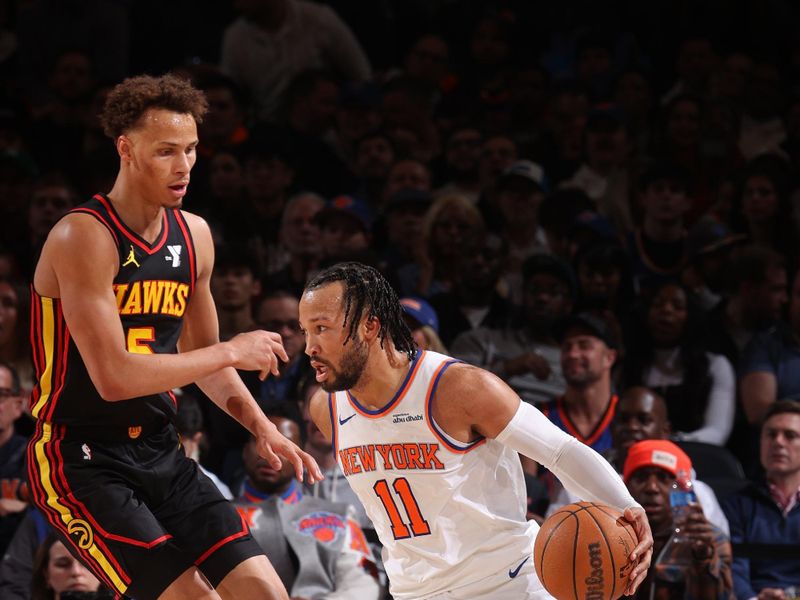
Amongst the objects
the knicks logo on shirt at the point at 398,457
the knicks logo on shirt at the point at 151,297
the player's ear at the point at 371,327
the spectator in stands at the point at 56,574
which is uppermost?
the knicks logo on shirt at the point at 151,297

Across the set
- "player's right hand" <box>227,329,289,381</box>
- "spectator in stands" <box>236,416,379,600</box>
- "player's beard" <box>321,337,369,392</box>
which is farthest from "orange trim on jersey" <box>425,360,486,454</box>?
"spectator in stands" <box>236,416,379,600</box>

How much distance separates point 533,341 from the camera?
24.1ft

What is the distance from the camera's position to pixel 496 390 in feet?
12.3

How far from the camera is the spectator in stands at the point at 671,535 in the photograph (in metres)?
5.45

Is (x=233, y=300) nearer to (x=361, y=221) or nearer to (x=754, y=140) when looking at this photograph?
(x=361, y=221)

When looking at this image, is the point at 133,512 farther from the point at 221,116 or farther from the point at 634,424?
the point at 221,116

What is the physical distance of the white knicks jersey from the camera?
3.82 m

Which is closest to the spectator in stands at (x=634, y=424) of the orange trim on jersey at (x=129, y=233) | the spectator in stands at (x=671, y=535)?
the spectator in stands at (x=671, y=535)

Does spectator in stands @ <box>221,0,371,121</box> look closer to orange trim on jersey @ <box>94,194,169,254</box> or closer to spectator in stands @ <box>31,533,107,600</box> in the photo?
spectator in stands @ <box>31,533,107,600</box>

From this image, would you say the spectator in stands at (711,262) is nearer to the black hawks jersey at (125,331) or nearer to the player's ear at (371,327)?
the player's ear at (371,327)

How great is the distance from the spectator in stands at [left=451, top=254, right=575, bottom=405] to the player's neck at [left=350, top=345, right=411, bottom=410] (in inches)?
122

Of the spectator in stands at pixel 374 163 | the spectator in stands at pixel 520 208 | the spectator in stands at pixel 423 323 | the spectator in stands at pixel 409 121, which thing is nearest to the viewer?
the spectator in stands at pixel 423 323

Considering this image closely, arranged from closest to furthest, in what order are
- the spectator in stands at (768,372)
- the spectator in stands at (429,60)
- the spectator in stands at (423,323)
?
the spectator in stands at (423,323) → the spectator in stands at (768,372) → the spectator in stands at (429,60)

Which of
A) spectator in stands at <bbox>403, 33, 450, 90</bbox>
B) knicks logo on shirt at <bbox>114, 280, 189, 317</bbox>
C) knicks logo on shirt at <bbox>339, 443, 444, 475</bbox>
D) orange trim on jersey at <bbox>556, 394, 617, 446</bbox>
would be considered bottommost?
orange trim on jersey at <bbox>556, 394, 617, 446</bbox>
